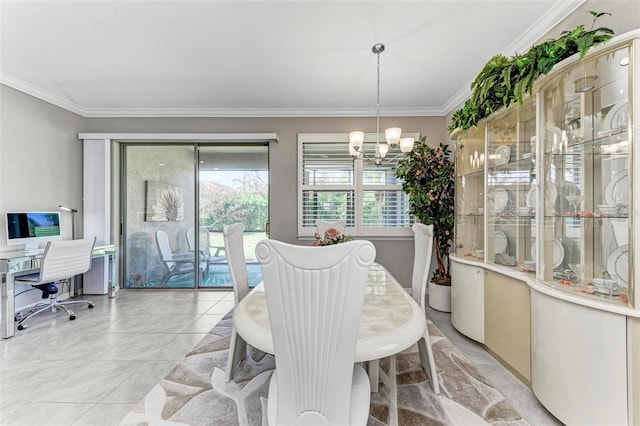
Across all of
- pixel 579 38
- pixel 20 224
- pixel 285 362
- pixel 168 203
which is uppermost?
pixel 579 38

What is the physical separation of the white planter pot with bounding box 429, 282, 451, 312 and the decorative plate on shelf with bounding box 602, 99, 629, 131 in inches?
87.8

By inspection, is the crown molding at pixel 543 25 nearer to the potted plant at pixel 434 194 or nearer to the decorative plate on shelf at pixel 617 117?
the decorative plate on shelf at pixel 617 117

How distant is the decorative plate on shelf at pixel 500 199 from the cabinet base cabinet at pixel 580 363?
865 mm

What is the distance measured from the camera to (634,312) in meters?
1.21

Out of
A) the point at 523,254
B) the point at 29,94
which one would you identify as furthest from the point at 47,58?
A: the point at 523,254

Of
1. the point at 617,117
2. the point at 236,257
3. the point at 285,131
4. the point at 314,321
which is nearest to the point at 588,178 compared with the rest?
the point at 617,117

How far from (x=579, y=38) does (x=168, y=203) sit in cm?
467

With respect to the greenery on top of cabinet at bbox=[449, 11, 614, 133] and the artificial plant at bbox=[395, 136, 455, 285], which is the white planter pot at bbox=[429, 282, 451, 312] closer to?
the artificial plant at bbox=[395, 136, 455, 285]

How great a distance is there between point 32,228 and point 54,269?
680 mm

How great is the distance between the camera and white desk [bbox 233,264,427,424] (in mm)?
1024

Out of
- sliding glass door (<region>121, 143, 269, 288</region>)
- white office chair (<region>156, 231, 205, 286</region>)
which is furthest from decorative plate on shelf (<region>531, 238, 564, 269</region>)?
white office chair (<region>156, 231, 205, 286</region>)

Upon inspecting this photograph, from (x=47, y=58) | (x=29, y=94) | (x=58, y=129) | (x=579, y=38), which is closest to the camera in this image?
(x=579, y=38)

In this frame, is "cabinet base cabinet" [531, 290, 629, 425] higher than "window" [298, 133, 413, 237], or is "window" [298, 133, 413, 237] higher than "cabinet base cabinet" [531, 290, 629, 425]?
"window" [298, 133, 413, 237]

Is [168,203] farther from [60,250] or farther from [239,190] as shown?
[60,250]
